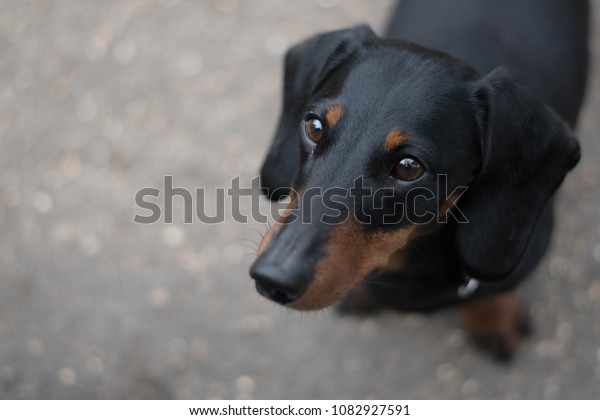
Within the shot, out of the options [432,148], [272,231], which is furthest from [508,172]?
[272,231]

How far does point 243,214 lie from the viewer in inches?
163

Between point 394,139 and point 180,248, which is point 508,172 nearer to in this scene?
point 394,139

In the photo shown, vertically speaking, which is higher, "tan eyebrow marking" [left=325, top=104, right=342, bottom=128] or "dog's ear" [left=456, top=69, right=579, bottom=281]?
"tan eyebrow marking" [left=325, top=104, right=342, bottom=128]

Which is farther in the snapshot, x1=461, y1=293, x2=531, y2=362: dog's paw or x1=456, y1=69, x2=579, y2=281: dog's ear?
x1=461, y1=293, x2=531, y2=362: dog's paw

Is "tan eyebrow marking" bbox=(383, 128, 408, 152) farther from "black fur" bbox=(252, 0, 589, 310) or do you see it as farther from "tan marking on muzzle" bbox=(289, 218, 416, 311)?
"tan marking on muzzle" bbox=(289, 218, 416, 311)

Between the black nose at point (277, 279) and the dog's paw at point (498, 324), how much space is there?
1683mm

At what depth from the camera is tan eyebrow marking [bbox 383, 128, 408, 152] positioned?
2.32m

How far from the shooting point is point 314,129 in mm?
2479

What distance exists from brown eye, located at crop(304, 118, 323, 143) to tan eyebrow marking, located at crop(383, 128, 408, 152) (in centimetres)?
26

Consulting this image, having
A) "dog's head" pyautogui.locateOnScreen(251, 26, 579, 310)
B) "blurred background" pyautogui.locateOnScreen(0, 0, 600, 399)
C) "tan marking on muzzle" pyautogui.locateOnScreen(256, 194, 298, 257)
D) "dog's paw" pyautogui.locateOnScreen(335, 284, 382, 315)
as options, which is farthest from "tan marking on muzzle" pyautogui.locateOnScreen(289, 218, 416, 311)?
"blurred background" pyautogui.locateOnScreen(0, 0, 600, 399)

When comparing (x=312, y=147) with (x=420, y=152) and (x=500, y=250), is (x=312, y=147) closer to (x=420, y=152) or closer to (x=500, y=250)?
(x=420, y=152)

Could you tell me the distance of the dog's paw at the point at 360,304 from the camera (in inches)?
138

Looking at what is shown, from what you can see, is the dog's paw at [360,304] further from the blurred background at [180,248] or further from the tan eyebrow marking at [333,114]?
the tan eyebrow marking at [333,114]

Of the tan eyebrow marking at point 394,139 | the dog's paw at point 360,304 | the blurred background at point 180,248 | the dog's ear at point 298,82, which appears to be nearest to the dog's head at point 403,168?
the tan eyebrow marking at point 394,139
